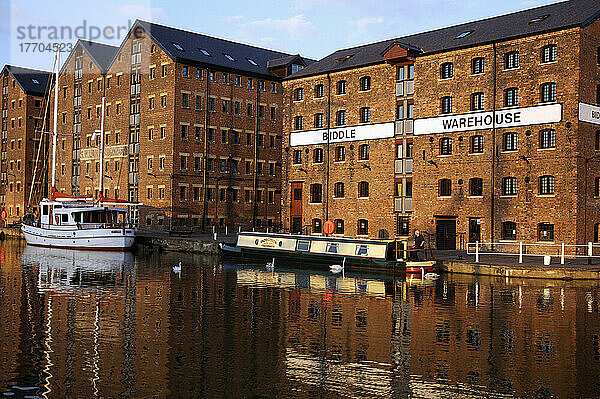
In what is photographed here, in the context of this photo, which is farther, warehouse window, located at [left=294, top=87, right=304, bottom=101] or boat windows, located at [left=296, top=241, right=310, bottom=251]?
warehouse window, located at [left=294, top=87, right=304, bottom=101]

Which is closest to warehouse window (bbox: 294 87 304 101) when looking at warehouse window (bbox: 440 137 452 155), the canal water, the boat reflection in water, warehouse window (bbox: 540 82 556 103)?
warehouse window (bbox: 440 137 452 155)

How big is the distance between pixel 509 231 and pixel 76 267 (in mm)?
23996

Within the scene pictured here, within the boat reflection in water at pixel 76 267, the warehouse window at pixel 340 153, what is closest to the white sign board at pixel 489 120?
the warehouse window at pixel 340 153

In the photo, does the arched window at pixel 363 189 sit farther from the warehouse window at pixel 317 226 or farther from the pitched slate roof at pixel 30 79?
the pitched slate roof at pixel 30 79

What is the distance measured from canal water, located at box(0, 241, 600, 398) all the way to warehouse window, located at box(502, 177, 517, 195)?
1007 centimetres

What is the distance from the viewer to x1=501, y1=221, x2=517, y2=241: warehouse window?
→ 37438 millimetres

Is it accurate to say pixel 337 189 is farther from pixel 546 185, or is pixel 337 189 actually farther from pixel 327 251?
pixel 546 185

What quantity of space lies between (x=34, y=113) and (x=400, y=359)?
7795 centimetres

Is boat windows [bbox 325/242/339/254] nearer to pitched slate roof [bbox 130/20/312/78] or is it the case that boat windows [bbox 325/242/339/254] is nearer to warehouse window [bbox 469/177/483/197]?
warehouse window [bbox 469/177/483/197]

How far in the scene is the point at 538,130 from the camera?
120 ft

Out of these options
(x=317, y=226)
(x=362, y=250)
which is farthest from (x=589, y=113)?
(x=317, y=226)

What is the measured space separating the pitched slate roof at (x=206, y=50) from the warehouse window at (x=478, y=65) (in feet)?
89.0

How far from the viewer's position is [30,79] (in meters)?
84.4

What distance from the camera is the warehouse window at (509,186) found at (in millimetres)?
37688
